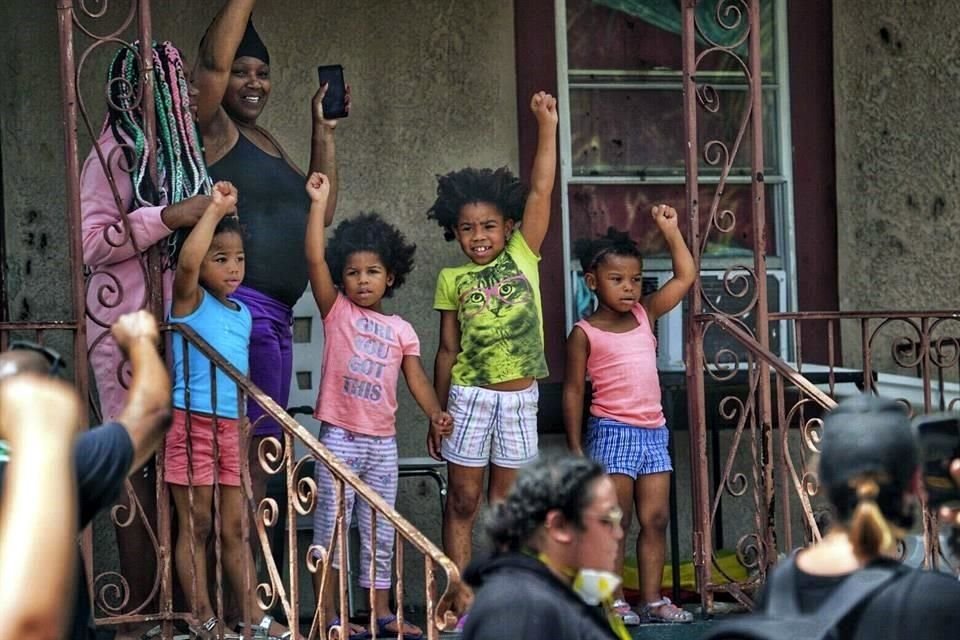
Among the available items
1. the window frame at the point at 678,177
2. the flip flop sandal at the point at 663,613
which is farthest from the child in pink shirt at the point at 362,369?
the window frame at the point at 678,177

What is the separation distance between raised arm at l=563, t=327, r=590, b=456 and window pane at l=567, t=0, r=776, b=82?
1709 millimetres

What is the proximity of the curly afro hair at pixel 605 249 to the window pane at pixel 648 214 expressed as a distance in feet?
2.84

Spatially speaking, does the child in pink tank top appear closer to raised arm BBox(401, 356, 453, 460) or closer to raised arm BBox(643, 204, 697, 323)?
raised arm BBox(643, 204, 697, 323)

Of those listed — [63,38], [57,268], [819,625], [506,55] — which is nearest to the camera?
[819,625]

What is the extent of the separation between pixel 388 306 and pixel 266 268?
0.99m

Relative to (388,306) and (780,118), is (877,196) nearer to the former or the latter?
(780,118)

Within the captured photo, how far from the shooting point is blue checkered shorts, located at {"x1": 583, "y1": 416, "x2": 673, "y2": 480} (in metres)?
6.76

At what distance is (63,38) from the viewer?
6.02 metres

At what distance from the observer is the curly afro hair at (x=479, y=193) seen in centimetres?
688

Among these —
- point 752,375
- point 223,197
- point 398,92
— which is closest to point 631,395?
point 752,375

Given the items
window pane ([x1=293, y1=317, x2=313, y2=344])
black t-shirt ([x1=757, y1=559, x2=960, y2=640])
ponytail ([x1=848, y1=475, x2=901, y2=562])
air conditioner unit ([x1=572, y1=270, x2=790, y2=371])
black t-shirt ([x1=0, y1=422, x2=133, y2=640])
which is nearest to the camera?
black t-shirt ([x1=0, y1=422, x2=133, y2=640])

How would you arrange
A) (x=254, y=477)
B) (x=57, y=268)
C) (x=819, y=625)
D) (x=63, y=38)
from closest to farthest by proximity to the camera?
1. (x=819, y=625)
2. (x=63, y=38)
3. (x=254, y=477)
4. (x=57, y=268)

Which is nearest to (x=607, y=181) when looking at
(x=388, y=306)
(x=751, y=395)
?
(x=388, y=306)

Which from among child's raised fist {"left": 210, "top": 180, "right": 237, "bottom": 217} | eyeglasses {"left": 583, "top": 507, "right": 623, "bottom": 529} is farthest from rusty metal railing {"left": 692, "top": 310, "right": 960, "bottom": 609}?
child's raised fist {"left": 210, "top": 180, "right": 237, "bottom": 217}
